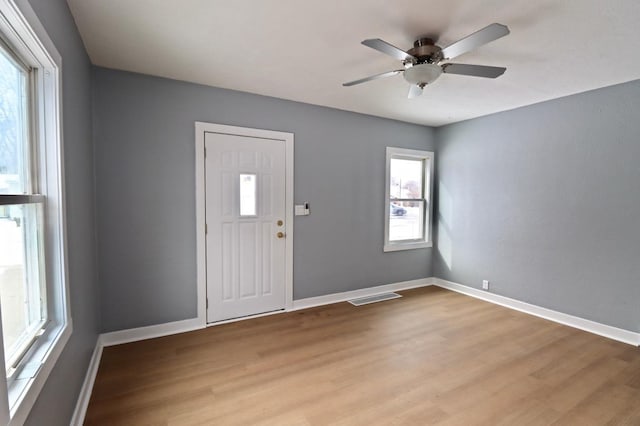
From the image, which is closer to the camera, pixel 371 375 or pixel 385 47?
pixel 385 47

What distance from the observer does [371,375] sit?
2.30m

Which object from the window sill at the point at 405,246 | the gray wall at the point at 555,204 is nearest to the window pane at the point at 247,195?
the window sill at the point at 405,246

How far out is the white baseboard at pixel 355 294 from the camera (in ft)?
12.1

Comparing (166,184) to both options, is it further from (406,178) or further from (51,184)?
(406,178)

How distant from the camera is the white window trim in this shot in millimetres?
1221

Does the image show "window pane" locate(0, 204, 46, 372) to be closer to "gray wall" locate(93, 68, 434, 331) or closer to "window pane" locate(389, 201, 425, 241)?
"gray wall" locate(93, 68, 434, 331)

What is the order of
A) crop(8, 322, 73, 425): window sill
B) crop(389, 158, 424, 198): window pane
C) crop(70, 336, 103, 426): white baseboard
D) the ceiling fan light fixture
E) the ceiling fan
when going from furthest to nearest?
crop(389, 158, 424, 198): window pane, the ceiling fan light fixture, the ceiling fan, crop(70, 336, 103, 426): white baseboard, crop(8, 322, 73, 425): window sill

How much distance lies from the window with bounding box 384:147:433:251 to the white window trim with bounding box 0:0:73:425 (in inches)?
142

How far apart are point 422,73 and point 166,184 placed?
97.7 inches

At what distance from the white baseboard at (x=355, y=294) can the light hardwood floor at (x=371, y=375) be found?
1.28 ft

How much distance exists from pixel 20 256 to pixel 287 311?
2638mm

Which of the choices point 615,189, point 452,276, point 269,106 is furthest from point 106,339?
point 615,189

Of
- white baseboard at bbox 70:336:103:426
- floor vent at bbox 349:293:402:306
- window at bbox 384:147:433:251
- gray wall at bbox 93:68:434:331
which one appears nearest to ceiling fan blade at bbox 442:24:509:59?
gray wall at bbox 93:68:434:331

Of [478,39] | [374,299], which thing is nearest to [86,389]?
[374,299]
